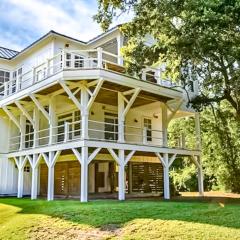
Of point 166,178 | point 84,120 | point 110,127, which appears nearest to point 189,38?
point 84,120

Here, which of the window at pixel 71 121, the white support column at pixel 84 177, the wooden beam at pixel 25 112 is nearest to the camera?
the white support column at pixel 84 177

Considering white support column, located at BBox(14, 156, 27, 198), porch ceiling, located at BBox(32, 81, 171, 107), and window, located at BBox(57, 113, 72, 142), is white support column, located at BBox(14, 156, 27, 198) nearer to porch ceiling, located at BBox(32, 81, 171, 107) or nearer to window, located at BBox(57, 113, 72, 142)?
window, located at BBox(57, 113, 72, 142)

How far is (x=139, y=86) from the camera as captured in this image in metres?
17.9

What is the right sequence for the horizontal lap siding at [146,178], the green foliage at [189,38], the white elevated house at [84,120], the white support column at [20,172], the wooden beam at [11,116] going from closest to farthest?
1. the green foliage at [189,38]
2. the white elevated house at [84,120]
3. the white support column at [20,172]
4. the wooden beam at [11,116]
5. the horizontal lap siding at [146,178]

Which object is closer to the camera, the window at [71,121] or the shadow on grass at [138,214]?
the shadow on grass at [138,214]

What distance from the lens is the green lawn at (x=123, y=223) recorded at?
8.95 m

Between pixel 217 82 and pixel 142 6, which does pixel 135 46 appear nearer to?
pixel 142 6

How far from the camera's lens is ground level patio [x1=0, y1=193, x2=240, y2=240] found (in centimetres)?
895

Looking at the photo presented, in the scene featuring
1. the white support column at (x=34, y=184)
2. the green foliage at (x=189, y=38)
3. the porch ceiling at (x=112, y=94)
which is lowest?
the white support column at (x=34, y=184)

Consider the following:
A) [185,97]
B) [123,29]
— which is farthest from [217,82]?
[123,29]

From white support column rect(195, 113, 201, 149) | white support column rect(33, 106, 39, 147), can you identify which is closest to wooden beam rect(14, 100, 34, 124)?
white support column rect(33, 106, 39, 147)

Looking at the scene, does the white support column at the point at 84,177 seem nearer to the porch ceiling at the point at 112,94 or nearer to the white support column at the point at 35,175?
the porch ceiling at the point at 112,94

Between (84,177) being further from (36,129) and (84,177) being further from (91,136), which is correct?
(36,129)

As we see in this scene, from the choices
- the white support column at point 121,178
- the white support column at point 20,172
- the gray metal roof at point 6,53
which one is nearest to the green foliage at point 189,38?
the white support column at point 121,178
